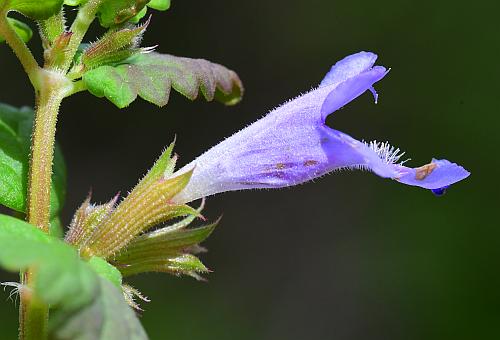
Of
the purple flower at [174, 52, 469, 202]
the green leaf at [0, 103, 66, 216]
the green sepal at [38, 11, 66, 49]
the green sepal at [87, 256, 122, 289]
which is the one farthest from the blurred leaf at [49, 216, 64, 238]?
the green sepal at [87, 256, 122, 289]

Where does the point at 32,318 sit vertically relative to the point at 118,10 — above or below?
below

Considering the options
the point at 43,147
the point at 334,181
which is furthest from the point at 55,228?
the point at 334,181

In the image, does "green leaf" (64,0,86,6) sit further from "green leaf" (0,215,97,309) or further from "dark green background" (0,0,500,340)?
"dark green background" (0,0,500,340)

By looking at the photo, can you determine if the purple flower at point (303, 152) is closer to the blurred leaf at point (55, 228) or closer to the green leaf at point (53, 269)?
the blurred leaf at point (55, 228)

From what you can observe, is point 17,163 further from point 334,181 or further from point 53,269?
point 334,181

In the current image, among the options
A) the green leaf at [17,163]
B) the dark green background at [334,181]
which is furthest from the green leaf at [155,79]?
the dark green background at [334,181]

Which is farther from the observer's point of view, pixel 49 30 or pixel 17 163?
pixel 17 163

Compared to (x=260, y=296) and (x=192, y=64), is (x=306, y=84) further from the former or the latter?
(x=192, y=64)

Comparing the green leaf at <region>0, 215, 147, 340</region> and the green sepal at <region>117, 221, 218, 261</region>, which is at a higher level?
the green leaf at <region>0, 215, 147, 340</region>
